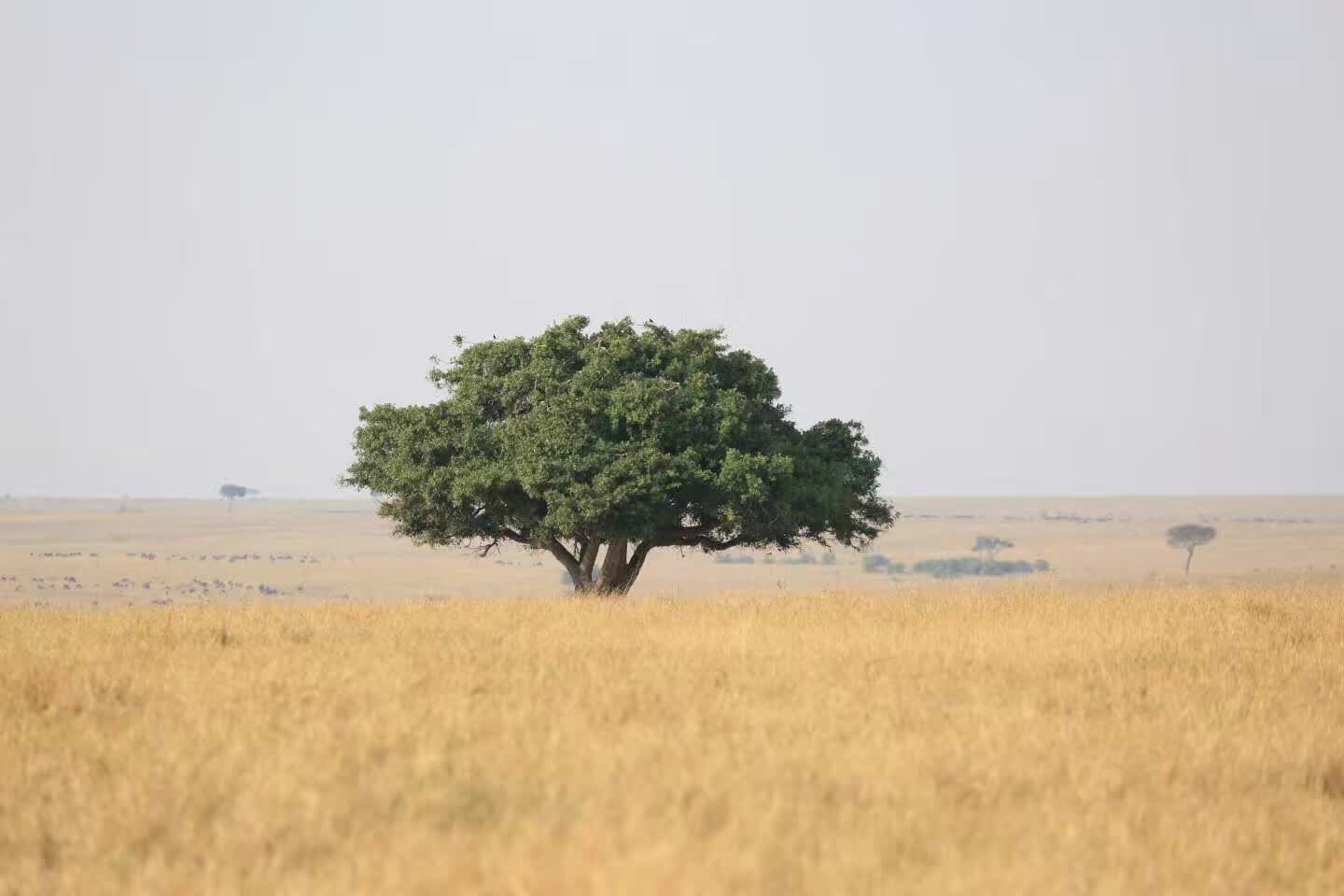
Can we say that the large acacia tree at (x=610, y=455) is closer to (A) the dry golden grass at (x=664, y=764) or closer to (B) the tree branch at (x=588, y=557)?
(B) the tree branch at (x=588, y=557)

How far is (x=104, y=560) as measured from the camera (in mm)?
132125

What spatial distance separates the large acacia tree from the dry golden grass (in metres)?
9.91

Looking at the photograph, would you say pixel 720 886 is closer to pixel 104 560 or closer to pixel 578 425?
pixel 578 425

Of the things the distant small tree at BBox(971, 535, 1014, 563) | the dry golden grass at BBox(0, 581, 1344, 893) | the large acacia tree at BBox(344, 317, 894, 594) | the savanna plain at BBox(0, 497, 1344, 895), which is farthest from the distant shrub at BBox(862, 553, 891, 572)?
the dry golden grass at BBox(0, 581, 1344, 893)

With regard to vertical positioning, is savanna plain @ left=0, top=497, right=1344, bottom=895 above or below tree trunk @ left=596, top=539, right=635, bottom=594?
below

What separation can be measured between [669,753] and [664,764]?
377 millimetres

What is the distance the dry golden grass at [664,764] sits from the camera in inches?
324

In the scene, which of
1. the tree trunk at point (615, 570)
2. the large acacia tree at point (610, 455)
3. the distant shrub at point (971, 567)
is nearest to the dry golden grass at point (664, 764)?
the large acacia tree at point (610, 455)

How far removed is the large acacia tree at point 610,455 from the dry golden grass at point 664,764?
991cm

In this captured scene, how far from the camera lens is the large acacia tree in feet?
93.1

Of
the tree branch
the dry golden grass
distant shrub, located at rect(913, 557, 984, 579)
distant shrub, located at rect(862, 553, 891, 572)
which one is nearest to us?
the dry golden grass

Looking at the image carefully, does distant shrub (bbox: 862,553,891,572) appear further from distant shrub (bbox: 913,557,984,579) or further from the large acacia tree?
the large acacia tree

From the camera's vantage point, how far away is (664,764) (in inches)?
406

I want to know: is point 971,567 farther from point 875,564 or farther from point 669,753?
point 669,753
